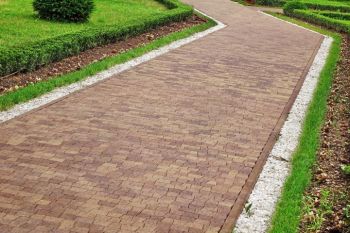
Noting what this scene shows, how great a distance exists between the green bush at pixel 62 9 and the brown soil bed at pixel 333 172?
8953mm

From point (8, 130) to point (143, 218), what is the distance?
3.23 m

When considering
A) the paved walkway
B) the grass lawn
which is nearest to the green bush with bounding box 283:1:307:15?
the grass lawn

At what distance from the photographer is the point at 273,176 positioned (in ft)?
22.5

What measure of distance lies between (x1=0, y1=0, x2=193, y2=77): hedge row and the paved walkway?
157cm

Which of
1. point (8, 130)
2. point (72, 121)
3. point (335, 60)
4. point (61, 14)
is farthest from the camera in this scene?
point (61, 14)

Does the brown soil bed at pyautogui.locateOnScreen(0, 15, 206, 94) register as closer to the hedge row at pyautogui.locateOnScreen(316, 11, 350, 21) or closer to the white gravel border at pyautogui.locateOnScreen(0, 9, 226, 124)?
the white gravel border at pyautogui.locateOnScreen(0, 9, 226, 124)

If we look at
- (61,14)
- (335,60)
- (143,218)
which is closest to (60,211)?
(143,218)

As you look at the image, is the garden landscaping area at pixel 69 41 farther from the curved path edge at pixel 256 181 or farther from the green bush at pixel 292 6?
the green bush at pixel 292 6

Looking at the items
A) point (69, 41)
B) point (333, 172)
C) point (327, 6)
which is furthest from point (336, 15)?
point (333, 172)

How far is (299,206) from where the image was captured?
6.03 meters

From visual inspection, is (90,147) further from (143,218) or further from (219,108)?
(219,108)

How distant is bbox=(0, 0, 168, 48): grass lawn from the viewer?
1365 cm

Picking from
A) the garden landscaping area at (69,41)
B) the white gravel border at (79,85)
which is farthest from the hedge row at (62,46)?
the white gravel border at (79,85)

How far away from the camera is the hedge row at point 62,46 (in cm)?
1057
